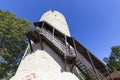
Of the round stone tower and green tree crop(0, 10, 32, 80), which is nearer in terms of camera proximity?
the round stone tower

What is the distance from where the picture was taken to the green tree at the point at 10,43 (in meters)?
21.7

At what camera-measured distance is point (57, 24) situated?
63.0 ft

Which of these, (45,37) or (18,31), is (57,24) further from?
(18,31)

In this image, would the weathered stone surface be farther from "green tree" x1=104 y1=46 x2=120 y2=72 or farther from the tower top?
"green tree" x1=104 y1=46 x2=120 y2=72

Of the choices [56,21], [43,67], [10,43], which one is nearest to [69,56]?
[43,67]

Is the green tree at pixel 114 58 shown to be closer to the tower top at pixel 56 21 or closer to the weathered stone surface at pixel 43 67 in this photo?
the tower top at pixel 56 21

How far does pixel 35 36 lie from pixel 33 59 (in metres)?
2.08

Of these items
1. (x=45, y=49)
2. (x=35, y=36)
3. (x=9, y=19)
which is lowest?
(x=45, y=49)

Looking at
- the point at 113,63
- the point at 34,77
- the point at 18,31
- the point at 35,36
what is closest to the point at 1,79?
the point at 18,31

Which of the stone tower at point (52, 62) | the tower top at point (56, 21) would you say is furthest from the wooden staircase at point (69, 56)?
the tower top at point (56, 21)

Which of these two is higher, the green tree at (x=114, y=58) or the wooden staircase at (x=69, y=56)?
the green tree at (x=114, y=58)

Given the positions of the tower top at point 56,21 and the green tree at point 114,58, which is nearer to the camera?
the tower top at point 56,21

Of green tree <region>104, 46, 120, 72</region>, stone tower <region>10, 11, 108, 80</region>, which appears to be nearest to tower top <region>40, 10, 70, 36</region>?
stone tower <region>10, 11, 108, 80</region>

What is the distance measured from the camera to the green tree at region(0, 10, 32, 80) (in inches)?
856
